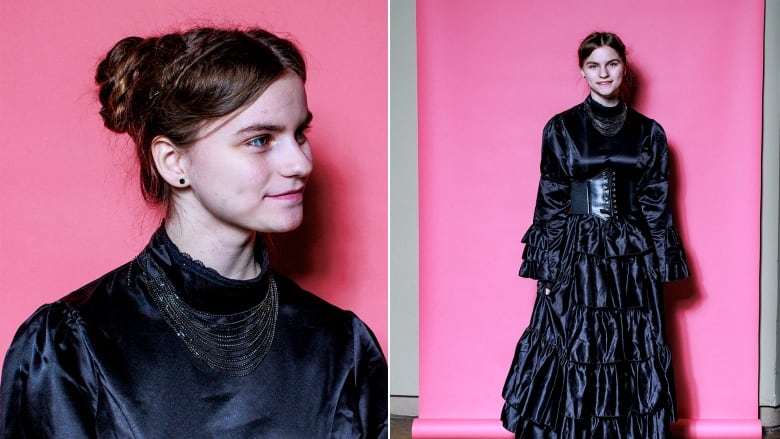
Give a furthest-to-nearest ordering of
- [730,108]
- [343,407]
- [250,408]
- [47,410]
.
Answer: [730,108] < [343,407] < [250,408] < [47,410]

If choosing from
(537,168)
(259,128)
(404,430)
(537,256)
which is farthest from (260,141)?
(404,430)

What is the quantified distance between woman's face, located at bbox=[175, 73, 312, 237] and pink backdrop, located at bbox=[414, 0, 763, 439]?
4.08 ft

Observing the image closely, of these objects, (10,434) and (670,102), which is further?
(670,102)

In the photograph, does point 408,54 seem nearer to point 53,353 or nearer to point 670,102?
point 670,102

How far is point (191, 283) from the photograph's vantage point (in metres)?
1.37

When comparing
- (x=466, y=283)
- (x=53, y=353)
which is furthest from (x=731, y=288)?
(x=53, y=353)

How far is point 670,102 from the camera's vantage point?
2525mm

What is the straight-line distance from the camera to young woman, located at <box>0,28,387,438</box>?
132cm

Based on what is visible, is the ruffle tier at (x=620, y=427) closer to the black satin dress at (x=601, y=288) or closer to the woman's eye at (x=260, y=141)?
the black satin dress at (x=601, y=288)

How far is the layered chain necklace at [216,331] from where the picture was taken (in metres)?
1.38

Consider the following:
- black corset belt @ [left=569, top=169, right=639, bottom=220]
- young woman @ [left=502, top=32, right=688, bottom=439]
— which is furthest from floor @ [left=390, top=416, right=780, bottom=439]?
black corset belt @ [left=569, top=169, right=639, bottom=220]

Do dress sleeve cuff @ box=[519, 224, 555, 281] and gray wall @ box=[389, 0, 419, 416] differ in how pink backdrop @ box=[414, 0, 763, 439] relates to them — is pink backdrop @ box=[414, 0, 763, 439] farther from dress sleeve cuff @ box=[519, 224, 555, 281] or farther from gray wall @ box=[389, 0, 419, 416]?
dress sleeve cuff @ box=[519, 224, 555, 281]

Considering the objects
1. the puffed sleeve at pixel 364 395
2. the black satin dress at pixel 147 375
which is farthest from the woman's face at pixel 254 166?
the puffed sleeve at pixel 364 395

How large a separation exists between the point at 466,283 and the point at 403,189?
37cm
